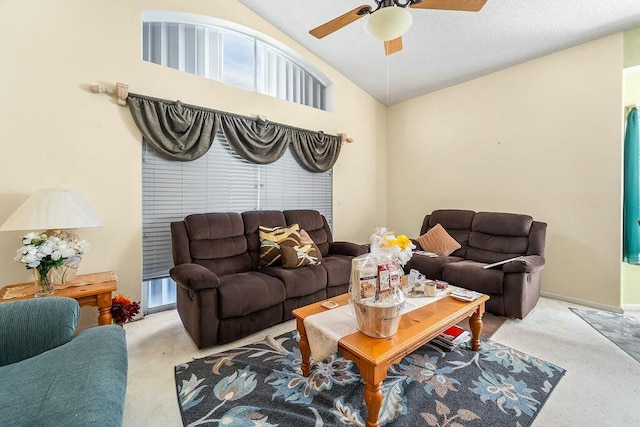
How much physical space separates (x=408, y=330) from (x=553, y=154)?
3.15 meters

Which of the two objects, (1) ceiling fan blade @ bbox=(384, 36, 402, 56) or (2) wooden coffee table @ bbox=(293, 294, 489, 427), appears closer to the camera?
(2) wooden coffee table @ bbox=(293, 294, 489, 427)

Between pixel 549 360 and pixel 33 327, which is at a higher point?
pixel 33 327

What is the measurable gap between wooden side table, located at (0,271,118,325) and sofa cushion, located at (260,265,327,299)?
4.06 ft

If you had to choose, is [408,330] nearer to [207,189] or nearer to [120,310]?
[120,310]

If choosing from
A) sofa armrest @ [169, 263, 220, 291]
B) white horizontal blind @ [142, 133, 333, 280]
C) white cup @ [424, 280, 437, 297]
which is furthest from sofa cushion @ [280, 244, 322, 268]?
white cup @ [424, 280, 437, 297]

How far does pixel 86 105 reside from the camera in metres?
2.47

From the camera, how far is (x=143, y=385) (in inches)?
68.1

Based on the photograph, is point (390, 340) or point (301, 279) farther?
point (301, 279)

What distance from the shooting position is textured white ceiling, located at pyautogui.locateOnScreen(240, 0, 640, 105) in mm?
2645

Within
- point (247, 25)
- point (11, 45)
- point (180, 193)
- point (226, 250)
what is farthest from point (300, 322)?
point (247, 25)

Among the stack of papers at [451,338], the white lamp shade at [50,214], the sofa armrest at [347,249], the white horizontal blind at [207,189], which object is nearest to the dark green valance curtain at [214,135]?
the white horizontal blind at [207,189]

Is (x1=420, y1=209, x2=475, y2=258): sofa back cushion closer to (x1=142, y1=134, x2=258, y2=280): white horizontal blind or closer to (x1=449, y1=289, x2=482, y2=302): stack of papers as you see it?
(x1=449, y1=289, x2=482, y2=302): stack of papers

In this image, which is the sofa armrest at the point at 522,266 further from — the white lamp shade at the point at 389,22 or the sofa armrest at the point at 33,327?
the sofa armrest at the point at 33,327

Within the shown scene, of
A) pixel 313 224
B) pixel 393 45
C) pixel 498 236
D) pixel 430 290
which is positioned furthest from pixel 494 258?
pixel 393 45
